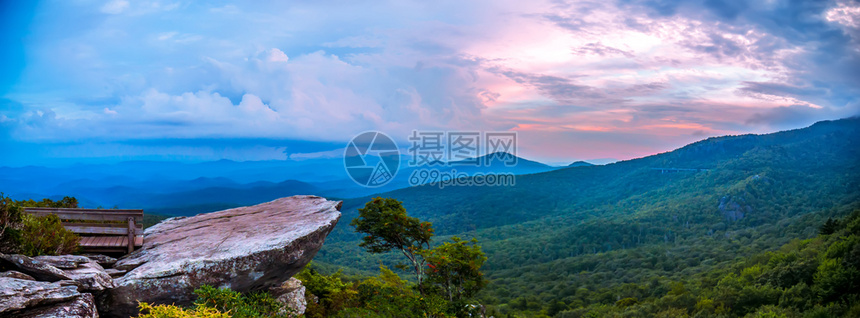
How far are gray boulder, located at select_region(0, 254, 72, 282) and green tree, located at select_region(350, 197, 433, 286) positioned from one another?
8.39 meters

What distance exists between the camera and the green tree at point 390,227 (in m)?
14.8

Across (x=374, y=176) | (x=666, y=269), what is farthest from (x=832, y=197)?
(x=374, y=176)

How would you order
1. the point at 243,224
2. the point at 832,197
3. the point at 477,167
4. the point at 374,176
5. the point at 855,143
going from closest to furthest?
the point at 243,224 < the point at 374,176 < the point at 832,197 < the point at 855,143 < the point at 477,167

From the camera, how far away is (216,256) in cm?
941

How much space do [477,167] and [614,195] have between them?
50.8m

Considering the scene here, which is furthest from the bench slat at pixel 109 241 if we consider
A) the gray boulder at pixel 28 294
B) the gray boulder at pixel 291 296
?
the gray boulder at pixel 291 296

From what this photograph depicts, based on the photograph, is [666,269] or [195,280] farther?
[666,269]

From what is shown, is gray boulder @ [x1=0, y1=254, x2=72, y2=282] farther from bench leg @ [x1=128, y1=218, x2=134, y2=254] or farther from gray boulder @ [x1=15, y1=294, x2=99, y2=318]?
bench leg @ [x1=128, y1=218, x2=134, y2=254]

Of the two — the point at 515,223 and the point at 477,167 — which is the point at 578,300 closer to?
the point at 515,223

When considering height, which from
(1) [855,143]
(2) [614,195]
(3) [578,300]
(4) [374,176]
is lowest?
(3) [578,300]

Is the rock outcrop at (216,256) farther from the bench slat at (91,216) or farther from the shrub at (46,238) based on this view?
the shrub at (46,238)

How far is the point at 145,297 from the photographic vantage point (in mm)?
8617

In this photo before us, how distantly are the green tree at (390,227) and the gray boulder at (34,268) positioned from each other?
8394 millimetres

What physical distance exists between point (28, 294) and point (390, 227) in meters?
9.66
